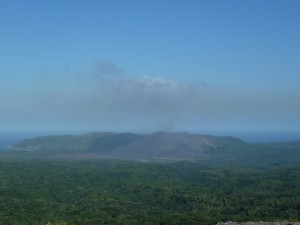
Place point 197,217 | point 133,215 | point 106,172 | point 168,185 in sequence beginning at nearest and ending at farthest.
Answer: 1. point 197,217
2. point 133,215
3. point 168,185
4. point 106,172

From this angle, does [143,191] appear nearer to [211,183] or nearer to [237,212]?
[211,183]

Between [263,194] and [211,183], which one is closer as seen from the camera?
[263,194]

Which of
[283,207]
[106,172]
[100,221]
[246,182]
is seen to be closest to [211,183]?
[246,182]

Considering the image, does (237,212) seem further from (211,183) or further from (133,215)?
(211,183)

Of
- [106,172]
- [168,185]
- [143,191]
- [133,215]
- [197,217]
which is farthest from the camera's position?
[106,172]

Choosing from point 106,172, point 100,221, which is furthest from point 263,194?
point 106,172

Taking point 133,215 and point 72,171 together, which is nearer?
point 133,215
